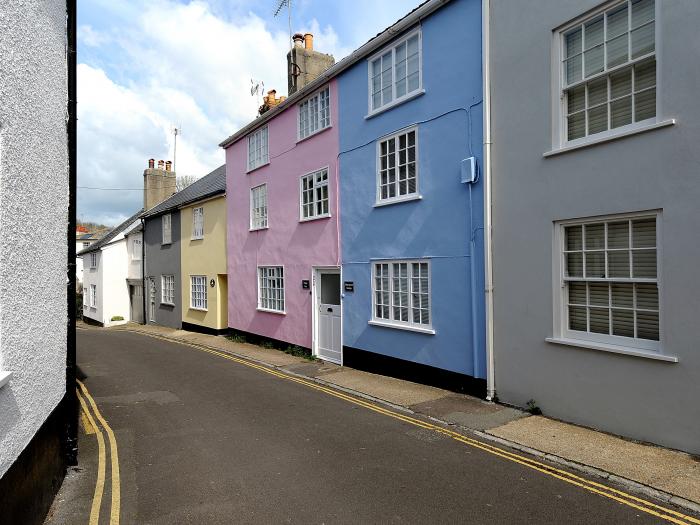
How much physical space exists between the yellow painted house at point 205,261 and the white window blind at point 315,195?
6187mm

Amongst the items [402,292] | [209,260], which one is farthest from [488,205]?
[209,260]

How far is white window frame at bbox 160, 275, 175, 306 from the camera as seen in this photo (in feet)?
78.6

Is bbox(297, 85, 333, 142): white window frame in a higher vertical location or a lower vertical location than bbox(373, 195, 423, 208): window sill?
higher

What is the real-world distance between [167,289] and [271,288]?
10724 millimetres

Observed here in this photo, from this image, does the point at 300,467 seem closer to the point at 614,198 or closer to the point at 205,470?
the point at 205,470

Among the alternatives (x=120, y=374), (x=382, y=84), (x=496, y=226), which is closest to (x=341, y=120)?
(x=382, y=84)

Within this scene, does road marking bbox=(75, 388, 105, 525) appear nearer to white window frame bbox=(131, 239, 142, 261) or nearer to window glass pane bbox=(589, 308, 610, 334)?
window glass pane bbox=(589, 308, 610, 334)

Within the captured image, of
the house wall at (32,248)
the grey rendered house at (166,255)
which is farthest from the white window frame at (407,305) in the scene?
the grey rendered house at (166,255)

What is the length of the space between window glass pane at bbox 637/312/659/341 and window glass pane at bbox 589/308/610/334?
0.45 m

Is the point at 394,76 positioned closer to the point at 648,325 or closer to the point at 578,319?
the point at 578,319

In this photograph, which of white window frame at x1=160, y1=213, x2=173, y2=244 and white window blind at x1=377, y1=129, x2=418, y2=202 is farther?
white window frame at x1=160, y1=213, x2=173, y2=244

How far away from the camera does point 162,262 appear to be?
24703 millimetres

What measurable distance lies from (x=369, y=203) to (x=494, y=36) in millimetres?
4528

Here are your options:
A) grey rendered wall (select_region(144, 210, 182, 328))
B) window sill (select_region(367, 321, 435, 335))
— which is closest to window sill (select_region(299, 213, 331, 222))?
window sill (select_region(367, 321, 435, 335))
